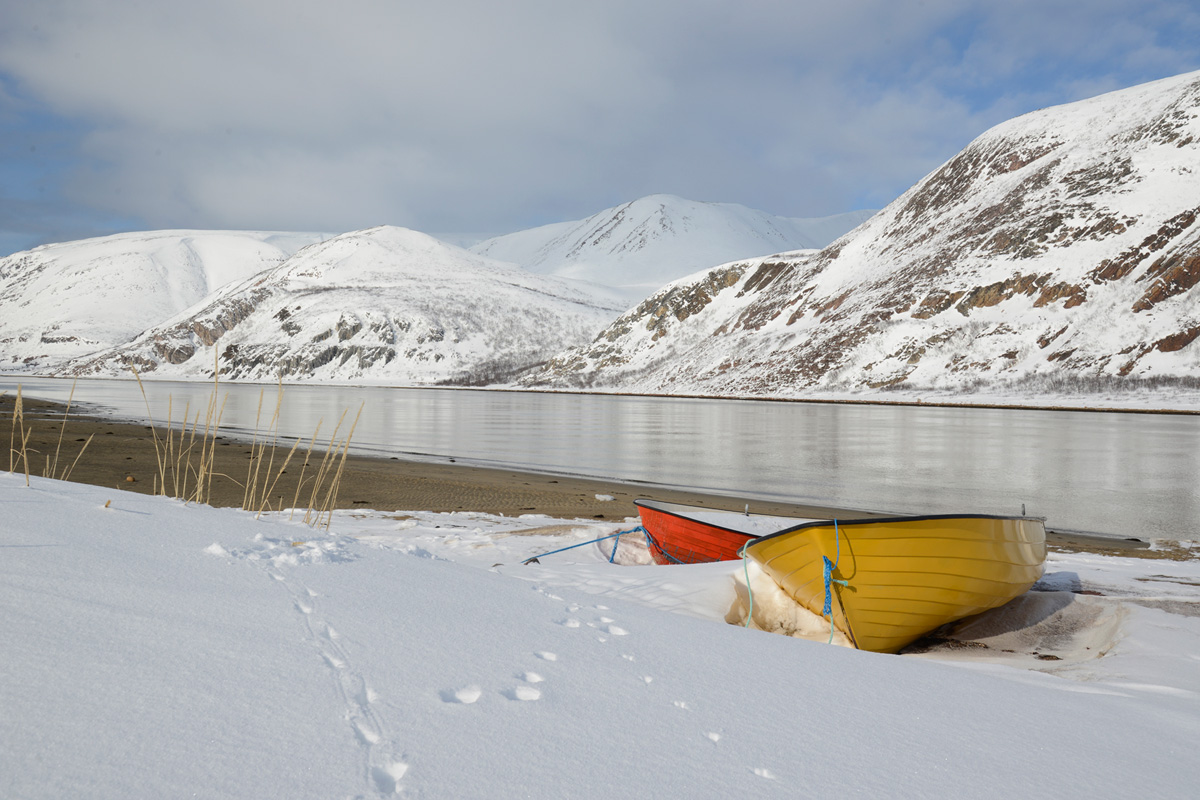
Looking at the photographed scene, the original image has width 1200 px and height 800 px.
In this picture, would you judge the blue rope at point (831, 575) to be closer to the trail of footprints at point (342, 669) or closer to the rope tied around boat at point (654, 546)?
the rope tied around boat at point (654, 546)

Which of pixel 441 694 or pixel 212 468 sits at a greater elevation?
pixel 441 694

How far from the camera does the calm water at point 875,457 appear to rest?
13.9 meters

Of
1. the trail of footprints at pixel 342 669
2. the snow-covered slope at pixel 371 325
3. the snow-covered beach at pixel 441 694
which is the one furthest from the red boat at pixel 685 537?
the snow-covered slope at pixel 371 325

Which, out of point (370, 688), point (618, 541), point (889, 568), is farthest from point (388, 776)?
point (618, 541)

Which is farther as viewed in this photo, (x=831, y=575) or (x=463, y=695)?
(x=831, y=575)

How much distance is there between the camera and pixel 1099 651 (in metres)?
5.13

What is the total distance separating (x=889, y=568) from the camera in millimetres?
5273

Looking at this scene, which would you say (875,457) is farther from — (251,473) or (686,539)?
(251,473)

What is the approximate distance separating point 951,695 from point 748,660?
35.8 inches

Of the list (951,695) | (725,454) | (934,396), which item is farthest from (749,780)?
(934,396)

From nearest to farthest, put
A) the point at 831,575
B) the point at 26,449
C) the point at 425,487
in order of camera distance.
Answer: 1. the point at 831,575
2. the point at 26,449
3. the point at 425,487

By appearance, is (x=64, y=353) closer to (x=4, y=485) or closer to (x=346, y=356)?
(x=346, y=356)

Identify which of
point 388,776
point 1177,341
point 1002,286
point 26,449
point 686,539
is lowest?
point 686,539

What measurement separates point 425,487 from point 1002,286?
6962 cm
